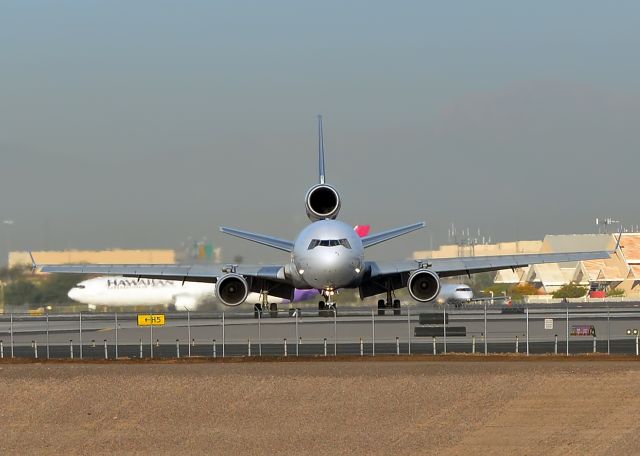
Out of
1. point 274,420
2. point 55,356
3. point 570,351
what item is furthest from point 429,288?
point 274,420

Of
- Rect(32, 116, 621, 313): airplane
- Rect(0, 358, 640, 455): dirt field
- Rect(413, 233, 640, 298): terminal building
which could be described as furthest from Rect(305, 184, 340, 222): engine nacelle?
Rect(413, 233, 640, 298): terminal building

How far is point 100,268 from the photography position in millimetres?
60438

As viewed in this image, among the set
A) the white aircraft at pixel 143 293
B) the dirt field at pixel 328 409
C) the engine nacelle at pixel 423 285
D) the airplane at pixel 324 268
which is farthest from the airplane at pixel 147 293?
the dirt field at pixel 328 409

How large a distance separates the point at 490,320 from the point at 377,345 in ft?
50.1

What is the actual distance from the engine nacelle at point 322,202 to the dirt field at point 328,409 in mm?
26398

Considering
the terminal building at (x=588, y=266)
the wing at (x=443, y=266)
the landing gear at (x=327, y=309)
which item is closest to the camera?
the landing gear at (x=327, y=309)

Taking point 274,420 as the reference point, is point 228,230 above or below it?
above

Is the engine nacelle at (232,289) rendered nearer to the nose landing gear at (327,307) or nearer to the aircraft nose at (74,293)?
the nose landing gear at (327,307)

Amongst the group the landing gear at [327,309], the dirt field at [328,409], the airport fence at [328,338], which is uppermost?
the landing gear at [327,309]

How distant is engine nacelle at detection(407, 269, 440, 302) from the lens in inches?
2267

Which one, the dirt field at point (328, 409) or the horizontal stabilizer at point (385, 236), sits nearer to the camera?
the dirt field at point (328, 409)

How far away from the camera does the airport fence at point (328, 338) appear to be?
41.3 metres

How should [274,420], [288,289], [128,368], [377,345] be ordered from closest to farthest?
[274,420]
[128,368]
[377,345]
[288,289]

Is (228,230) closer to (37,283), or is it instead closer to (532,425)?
(37,283)
